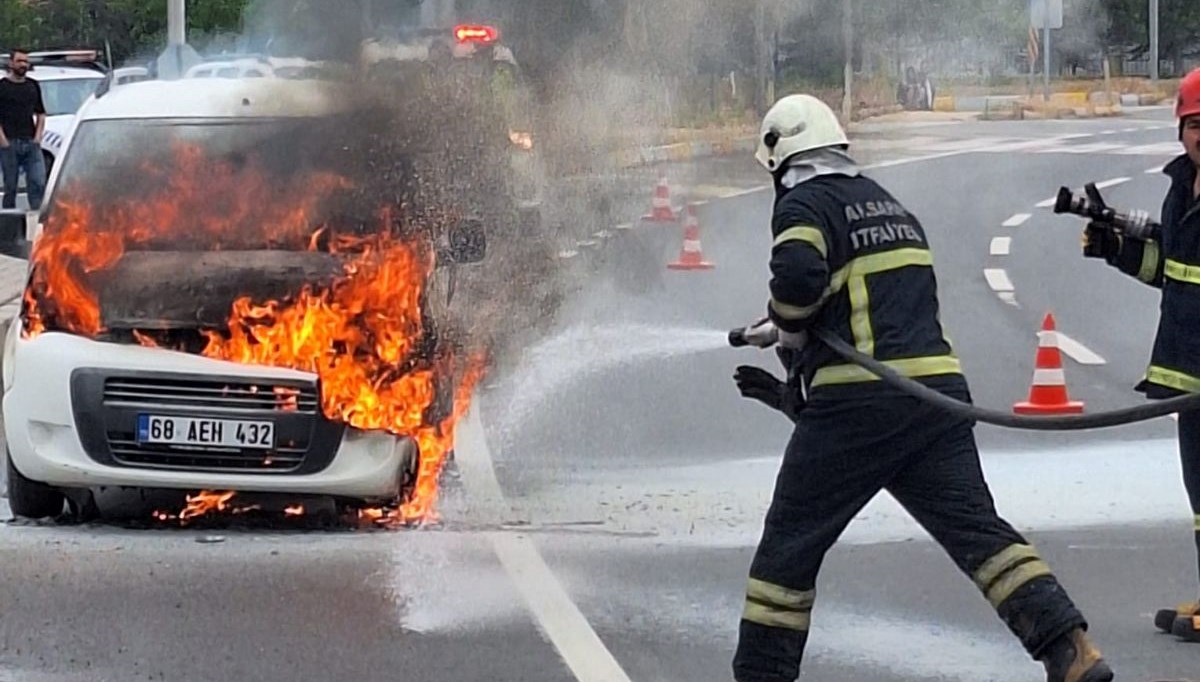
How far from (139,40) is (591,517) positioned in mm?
22804

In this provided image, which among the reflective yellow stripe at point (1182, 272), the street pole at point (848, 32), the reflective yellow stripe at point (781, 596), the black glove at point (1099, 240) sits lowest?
the reflective yellow stripe at point (781, 596)

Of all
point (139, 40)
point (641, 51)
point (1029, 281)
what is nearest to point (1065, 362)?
point (641, 51)

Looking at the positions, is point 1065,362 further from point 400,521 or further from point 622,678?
point 622,678

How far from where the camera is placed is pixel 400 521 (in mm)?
7520

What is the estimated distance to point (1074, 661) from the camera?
16.1ft

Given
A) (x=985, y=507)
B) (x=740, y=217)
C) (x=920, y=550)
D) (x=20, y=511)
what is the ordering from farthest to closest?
(x=740, y=217) → (x=20, y=511) → (x=920, y=550) → (x=985, y=507)

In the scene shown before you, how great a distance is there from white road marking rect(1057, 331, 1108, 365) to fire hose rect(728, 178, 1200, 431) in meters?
6.40

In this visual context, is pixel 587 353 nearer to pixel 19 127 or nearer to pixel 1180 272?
pixel 1180 272

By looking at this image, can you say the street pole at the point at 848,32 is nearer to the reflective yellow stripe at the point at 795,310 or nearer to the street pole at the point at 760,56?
the street pole at the point at 760,56

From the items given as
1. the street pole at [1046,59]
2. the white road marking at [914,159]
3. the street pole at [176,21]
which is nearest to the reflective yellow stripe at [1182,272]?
the street pole at [1046,59]

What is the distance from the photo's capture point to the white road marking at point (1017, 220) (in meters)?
21.4

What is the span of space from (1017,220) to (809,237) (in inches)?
690

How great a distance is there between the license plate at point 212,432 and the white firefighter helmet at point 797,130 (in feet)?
8.67

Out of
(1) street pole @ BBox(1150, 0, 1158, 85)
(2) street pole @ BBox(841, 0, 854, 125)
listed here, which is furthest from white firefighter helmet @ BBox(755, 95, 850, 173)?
(1) street pole @ BBox(1150, 0, 1158, 85)
